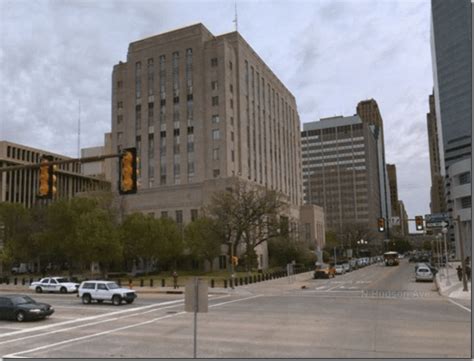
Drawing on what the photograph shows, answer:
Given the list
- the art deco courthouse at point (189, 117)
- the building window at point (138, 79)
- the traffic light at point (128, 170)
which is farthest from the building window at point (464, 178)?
the traffic light at point (128, 170)

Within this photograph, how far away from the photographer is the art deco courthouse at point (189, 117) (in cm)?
8919

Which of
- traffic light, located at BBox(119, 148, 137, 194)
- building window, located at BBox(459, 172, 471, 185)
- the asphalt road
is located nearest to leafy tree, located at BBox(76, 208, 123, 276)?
the asphalt road

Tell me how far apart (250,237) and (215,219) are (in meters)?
7.74

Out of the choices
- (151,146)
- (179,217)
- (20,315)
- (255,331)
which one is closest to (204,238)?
(179,217)

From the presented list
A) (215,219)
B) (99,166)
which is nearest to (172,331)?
(215,219)

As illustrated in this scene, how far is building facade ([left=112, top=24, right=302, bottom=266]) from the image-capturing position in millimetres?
89062

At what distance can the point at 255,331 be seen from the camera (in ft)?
64.6

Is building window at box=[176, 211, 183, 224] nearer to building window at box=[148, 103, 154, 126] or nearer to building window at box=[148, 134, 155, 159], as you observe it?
building window at box=[148, 134, 155, 159]

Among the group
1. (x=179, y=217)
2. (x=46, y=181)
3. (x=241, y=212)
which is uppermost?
(x=179, y=217)

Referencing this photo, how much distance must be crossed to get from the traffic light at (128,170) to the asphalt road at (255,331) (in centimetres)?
526

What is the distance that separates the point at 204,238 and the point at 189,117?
3452cm

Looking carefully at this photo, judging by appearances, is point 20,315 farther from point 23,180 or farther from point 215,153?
point 23,180

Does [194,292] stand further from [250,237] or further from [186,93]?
[186,93]

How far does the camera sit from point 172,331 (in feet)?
65.9
